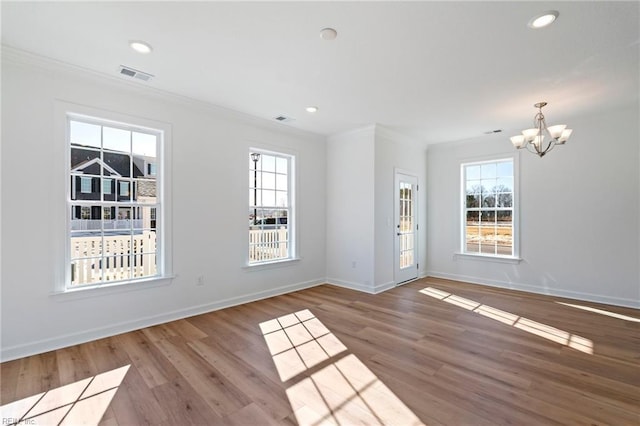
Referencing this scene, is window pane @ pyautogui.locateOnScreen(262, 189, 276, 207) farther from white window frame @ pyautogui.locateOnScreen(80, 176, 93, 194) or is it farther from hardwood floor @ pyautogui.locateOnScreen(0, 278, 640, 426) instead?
white window frame @ pyautogui.locateOnScreen(80, 176, 93, 194)

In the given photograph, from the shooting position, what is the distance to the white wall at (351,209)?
5.11 meters

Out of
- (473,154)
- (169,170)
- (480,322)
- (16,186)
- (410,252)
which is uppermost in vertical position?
(473,154)

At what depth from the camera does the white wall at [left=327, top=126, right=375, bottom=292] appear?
201 inches

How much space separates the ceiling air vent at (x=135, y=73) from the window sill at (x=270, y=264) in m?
2.66

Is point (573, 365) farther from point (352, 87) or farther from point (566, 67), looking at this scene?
point (352, 87)

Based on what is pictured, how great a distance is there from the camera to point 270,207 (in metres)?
5.00

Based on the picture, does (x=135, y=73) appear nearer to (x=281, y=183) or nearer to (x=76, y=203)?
(x=76, y=203)

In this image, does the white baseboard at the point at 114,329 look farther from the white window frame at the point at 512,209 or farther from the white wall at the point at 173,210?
the white window frame at the point at 512,209

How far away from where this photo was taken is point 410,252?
601cm

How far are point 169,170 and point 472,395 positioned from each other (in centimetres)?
380

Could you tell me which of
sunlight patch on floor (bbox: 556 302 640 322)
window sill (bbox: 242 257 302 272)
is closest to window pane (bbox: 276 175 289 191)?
window sill (bbox: 242 257 302 272)

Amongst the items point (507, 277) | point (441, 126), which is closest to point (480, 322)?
point (507, 277)

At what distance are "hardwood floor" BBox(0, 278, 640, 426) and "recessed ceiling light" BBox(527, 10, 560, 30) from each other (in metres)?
2.77

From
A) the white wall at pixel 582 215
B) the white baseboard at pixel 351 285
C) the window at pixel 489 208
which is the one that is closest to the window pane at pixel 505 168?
the window at pixel 489 208
